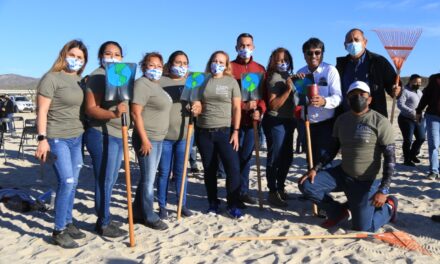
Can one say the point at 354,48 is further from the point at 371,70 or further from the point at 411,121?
the point at 411,121

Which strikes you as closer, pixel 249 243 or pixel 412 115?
pixel 249 243

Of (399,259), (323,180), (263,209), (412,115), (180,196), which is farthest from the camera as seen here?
(412,115)

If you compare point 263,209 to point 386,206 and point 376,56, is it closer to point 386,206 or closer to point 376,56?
point 386,206

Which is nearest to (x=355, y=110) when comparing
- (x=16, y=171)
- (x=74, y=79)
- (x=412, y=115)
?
(x=74, y=79)

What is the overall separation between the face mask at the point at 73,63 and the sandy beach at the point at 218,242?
71.2 inches

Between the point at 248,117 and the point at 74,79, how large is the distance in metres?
2.39

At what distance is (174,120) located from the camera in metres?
5.10

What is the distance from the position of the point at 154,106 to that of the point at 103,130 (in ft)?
1.98

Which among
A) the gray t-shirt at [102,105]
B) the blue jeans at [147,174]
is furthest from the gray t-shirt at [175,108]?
the gray t-shirt at [102,105]

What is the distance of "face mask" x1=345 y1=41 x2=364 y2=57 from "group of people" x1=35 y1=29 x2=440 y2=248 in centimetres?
1

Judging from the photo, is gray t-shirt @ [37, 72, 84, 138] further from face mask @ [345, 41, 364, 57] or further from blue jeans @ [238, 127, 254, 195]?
face mask @ [345, 41, 364, 57]

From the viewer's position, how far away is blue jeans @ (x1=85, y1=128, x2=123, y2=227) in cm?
432

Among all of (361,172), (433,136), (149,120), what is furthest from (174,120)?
(433,136)

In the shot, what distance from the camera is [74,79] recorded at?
4.21 metres
